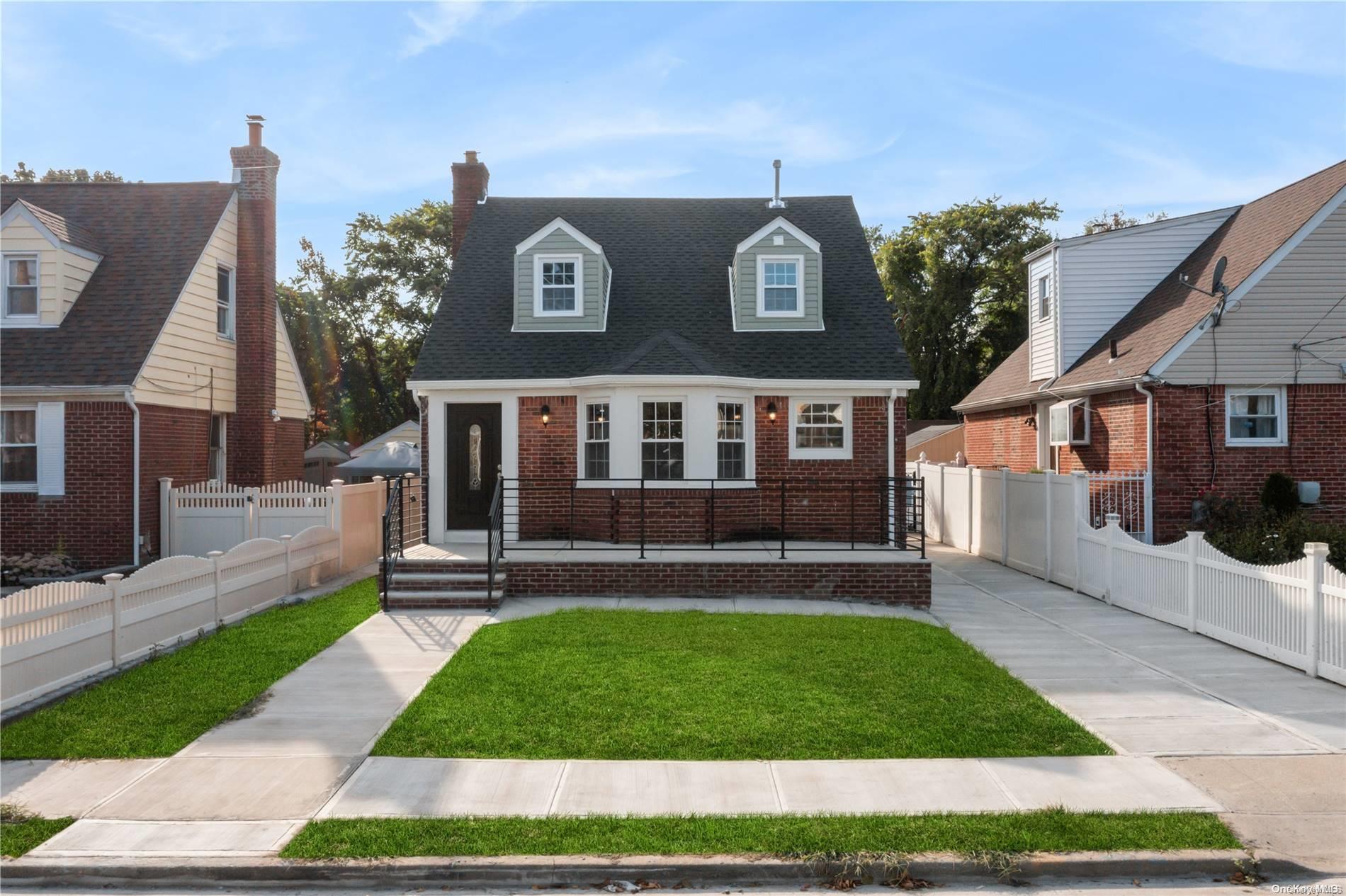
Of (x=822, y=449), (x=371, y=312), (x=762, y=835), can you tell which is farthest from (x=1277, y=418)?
(x=371, y=312)

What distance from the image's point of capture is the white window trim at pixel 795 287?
1633cm

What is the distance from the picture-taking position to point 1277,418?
14828 mm

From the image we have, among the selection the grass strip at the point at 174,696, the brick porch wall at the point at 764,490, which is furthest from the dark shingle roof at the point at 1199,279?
the grass strip at the point at 174,696

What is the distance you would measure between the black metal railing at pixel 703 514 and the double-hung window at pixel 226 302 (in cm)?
762

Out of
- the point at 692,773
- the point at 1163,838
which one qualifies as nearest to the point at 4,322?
the point at 692,773

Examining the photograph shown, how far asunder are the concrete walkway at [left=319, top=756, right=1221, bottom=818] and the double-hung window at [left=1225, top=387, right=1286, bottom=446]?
1031 centimetres

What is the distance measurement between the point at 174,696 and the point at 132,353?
9.87m

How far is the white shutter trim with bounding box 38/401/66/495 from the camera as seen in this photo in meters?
15.3

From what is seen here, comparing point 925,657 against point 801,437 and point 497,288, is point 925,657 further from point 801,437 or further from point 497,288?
point 497,288

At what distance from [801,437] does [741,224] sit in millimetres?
5619

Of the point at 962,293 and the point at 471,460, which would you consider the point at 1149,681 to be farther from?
the point at 962,293

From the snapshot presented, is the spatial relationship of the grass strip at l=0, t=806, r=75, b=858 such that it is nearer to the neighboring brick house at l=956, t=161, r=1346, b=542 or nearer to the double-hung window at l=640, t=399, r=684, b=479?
the double-hung window at l=640, t=399, r=684, b=479

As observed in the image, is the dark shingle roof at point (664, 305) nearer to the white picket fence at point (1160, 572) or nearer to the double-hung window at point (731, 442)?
the double-hung window at point (731, 442)

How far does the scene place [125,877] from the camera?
5.00 m
